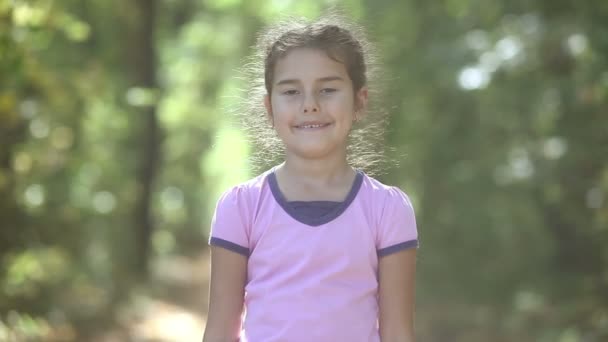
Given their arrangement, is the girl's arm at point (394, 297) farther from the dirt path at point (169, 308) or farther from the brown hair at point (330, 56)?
the dirt path at point (169, 308)

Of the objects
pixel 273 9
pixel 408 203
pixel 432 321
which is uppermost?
pixel 273 9

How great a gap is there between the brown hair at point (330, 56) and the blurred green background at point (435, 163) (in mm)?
1523

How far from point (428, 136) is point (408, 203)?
5897mm

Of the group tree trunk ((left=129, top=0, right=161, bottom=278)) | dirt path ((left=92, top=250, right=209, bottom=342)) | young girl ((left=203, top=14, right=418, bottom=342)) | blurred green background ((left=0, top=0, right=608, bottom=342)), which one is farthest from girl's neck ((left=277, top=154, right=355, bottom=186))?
tree trunk ((left=129, top=0, right=161, bottom=278))

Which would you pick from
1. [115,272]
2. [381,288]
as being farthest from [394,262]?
[115,272]

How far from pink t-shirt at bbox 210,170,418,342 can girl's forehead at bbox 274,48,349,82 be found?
0.93ft

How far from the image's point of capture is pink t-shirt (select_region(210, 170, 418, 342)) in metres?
2.33

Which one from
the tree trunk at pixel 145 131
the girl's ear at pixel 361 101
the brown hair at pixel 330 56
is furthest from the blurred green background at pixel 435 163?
the girl's ear at pixel 361 101

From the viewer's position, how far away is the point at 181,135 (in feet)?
52.6

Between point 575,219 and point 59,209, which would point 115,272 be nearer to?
point 59,209

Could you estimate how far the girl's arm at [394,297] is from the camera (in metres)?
2.39

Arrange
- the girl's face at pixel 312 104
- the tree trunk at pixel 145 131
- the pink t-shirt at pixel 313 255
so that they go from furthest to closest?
the tree trunk at pixel 145 131
the girl's face at pixel 312 104
the pink t-shirt at pixel 313 255

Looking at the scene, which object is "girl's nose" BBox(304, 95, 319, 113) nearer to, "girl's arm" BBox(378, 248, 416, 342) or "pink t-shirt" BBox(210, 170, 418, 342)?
"pink t-shirt" BBox(210, 170, 418, 342)

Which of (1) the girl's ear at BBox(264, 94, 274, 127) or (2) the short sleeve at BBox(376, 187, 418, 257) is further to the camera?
(1) the girl's ear at BBox(264, 94, 274, 127)
